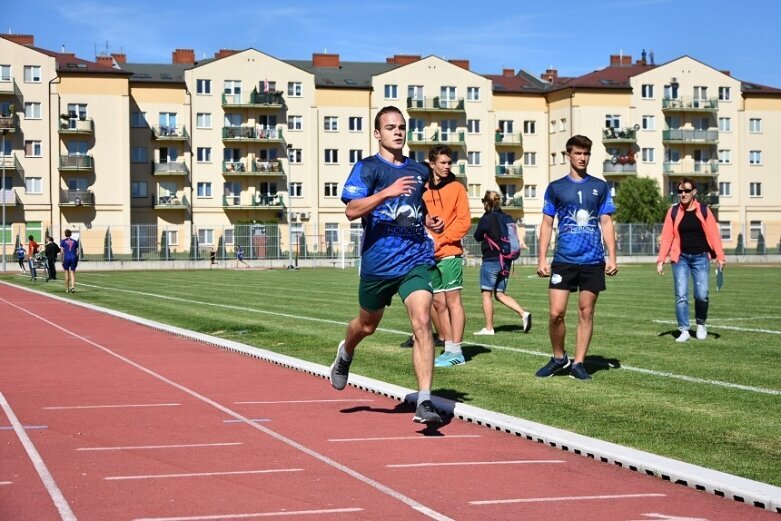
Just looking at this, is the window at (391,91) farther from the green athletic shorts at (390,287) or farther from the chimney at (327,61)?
the green athletic shorts at (390,287)

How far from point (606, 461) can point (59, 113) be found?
8280 centimetres

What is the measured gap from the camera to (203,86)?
299 feet

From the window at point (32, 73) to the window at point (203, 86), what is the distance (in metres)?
11.9

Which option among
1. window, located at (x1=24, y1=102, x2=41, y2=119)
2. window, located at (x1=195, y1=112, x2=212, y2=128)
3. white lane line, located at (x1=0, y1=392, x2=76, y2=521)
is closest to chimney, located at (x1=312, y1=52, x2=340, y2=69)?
window, located at (x1=195, y1=112, x2=212, y2=128)

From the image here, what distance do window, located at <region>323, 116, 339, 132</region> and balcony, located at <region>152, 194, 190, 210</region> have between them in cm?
1254

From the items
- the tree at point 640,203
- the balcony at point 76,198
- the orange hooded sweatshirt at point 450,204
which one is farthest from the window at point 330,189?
the orange hooded sweatshirt at point 450,204

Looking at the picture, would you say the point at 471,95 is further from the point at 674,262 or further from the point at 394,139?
the point at 394,139

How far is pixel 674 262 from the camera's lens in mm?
15844

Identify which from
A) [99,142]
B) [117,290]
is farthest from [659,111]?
[117,290]

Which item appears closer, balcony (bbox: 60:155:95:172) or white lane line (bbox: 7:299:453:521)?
white lane line (bbox: 7:299:453:521)

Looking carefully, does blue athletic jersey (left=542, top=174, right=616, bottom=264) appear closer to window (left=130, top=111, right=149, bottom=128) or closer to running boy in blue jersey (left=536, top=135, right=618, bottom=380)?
running boy in blue jersey (left=536, top=135, right=618, bottom=380)

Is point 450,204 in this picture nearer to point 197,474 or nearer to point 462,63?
point 197,474

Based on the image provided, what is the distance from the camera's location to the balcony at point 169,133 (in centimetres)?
8906

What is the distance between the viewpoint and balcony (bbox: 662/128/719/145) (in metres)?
97.8
